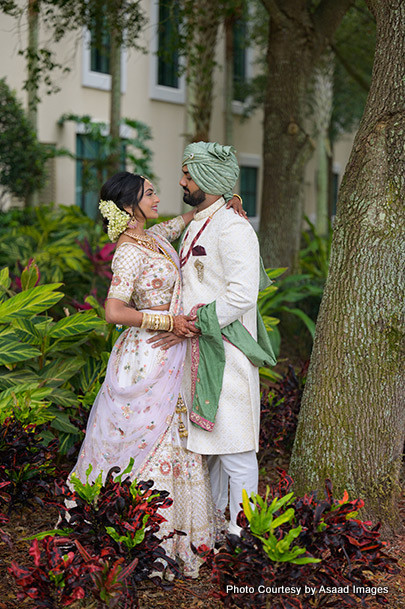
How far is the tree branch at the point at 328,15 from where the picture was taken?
23.7ft

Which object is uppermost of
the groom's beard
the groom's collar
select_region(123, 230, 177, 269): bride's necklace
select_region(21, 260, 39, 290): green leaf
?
the groom's beard

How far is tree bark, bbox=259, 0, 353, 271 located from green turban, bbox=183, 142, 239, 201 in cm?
423

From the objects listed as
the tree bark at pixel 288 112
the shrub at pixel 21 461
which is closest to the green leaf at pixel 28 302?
the shrub at pixel 21 461

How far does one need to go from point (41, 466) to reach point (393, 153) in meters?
2.31

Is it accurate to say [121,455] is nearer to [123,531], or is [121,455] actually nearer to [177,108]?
[123,531]

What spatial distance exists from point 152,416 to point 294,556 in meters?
0.99

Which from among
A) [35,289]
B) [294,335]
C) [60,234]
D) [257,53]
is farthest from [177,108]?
[35,289]

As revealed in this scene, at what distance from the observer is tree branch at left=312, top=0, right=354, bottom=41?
7238 mm

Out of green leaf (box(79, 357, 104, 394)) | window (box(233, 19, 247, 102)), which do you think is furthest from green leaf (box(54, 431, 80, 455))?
window (box(233, 19, 247, 102))

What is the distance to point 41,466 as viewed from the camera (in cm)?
375

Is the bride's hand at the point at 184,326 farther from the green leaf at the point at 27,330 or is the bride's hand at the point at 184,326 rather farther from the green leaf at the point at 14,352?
the green leaf at the point at 27,330

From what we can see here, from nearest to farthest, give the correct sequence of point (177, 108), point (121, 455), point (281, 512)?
1. point (281, 512)
2. point (121, 455)
3. point (177, 108)

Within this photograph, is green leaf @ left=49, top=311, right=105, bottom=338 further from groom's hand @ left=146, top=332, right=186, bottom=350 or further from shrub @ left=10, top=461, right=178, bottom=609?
shrub @ left=10, top=461, right=178, bottom=609

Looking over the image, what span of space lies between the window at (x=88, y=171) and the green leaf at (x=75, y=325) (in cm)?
965
